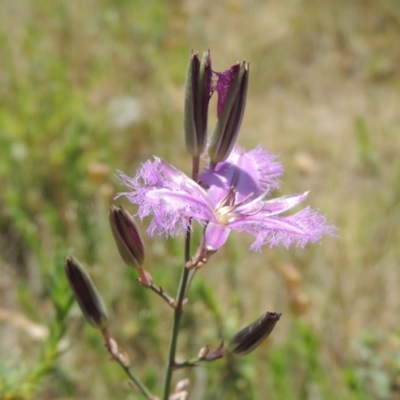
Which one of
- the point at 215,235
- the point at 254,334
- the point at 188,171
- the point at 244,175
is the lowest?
the point at 254,334

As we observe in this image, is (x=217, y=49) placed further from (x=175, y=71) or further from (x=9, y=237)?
(x=9, y=237)

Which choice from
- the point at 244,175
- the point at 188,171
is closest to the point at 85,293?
the point at 244,175

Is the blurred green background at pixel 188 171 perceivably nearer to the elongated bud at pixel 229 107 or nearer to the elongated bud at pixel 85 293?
the elongated bud at pixel 85 293

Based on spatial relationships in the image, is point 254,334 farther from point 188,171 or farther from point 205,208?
point 188,171

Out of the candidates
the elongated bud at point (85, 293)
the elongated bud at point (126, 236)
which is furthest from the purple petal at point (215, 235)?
the elongated bud at point (85, 293)

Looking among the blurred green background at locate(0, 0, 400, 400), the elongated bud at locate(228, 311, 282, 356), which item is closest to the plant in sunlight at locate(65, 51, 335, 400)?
the elongated bud at locate(228, 311, 282, 356)

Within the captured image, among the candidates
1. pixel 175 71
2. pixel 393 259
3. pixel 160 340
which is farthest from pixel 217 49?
pixel 160 340

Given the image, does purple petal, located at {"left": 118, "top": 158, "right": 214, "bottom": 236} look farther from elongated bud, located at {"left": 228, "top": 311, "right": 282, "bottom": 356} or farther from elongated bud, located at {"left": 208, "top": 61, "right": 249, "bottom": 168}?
elongated bud, located at {"left": 228, "top": 311, "right": 282, "bottom": 356}

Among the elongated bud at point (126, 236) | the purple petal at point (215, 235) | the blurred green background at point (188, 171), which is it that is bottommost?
the purple petal at point (215, 235)
